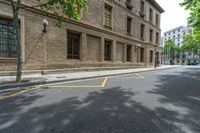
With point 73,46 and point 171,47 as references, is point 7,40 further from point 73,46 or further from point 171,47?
point 171,47

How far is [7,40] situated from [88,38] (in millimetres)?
7687

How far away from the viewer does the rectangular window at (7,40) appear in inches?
385

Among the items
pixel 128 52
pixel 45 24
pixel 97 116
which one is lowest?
pixel 97 116

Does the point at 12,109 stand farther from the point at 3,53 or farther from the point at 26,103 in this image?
the point at 3,53

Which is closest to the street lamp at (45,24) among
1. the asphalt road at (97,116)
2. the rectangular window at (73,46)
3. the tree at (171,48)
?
the rectangular window at (73,46)

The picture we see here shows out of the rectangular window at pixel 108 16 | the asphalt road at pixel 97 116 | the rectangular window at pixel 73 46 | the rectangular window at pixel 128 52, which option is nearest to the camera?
the asphalt road at pixel 97 116

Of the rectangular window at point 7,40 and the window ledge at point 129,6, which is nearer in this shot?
the rectangular window at point 7,40

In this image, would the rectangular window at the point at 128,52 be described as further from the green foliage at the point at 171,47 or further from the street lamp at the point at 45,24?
the green foliage at the point at 171,47

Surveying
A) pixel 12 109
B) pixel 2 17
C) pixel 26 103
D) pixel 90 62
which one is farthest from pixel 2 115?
pixel 90 62

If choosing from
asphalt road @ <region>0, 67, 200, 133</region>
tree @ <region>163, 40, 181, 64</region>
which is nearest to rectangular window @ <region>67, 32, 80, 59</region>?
asphalt road @ <region>0, 67, 200, 133</region>

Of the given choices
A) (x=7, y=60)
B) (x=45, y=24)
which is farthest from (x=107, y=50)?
(x=7, y=60)

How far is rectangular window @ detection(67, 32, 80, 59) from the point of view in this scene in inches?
549

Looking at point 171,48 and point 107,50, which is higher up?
point 171,48

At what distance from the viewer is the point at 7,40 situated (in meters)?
10.0
